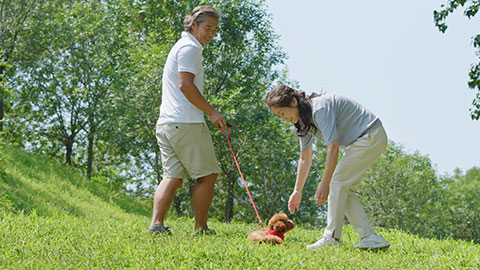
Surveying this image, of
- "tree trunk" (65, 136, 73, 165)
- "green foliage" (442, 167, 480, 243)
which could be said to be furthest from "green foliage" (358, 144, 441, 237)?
"tree trunk" (65, 136, 73, 165)

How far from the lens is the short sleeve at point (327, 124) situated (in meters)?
4.42

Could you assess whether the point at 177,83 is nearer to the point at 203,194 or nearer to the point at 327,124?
the point at 203,194

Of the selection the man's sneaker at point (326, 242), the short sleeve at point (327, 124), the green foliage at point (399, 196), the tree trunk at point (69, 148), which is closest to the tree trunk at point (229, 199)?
the tree trunk at point (69, 148)

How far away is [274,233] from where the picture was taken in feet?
16.0

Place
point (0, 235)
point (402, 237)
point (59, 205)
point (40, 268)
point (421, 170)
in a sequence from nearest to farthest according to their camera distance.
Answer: point (40, 268) → point (0, 235) → point (402, 237) → point (59, 205) → point (421, 170)

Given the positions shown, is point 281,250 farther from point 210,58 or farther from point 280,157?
point 280,157

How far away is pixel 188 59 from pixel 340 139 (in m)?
1.58

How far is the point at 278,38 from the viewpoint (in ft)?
53.2

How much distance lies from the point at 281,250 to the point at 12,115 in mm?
17873

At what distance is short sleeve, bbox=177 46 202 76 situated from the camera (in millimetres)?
4844

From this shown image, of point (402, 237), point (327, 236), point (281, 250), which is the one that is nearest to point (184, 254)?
point (281, 250)

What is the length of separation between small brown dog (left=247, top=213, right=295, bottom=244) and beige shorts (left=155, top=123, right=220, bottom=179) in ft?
2.44

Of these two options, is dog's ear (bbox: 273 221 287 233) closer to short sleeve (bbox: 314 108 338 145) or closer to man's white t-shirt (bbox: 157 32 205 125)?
short sleeve (bbox: 314 108 338 145)

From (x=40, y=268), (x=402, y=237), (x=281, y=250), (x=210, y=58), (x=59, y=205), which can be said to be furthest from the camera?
(x=210, y=58)
